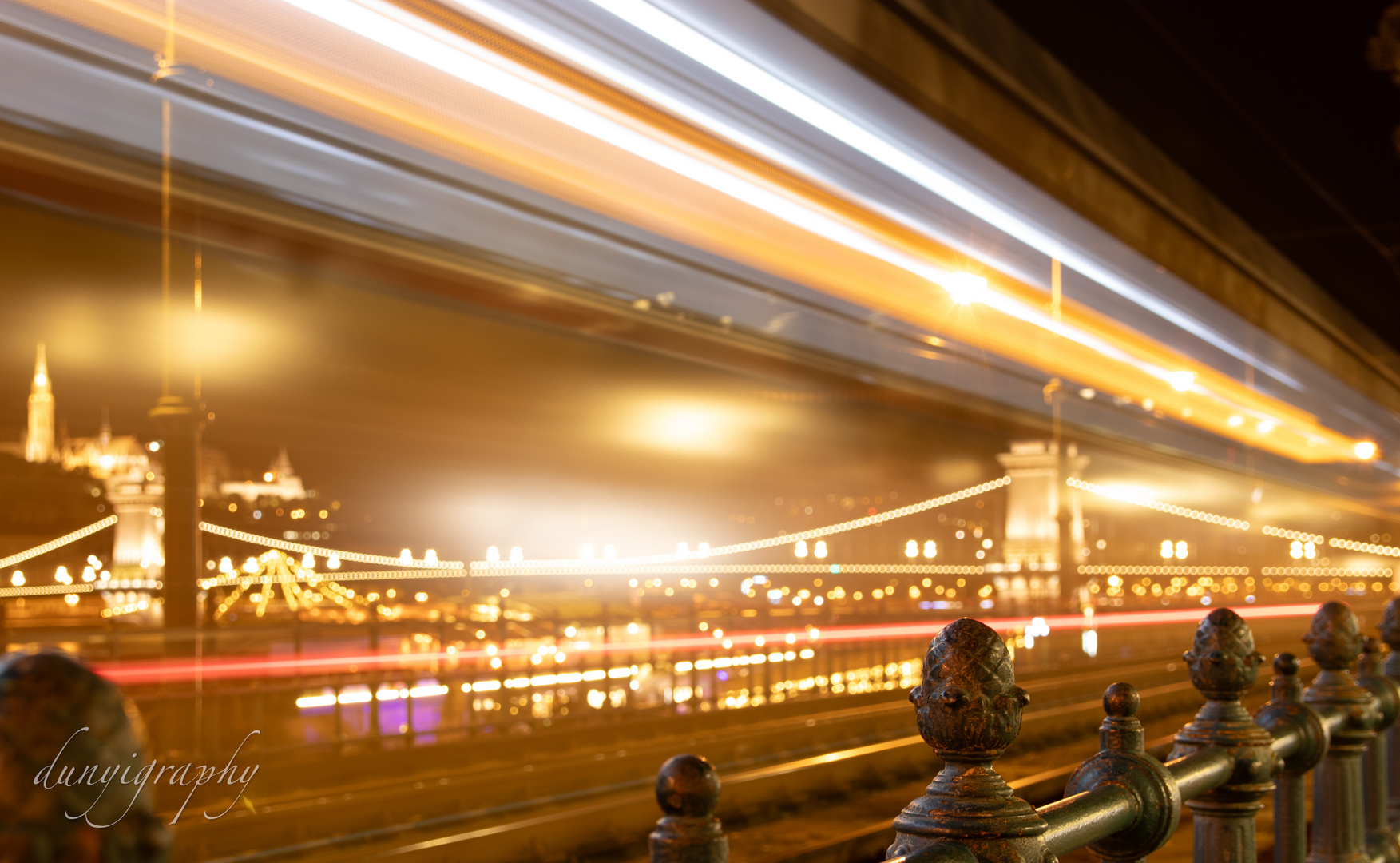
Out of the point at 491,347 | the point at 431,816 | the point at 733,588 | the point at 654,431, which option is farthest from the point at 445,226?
the point at 431,816

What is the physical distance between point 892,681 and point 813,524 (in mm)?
5762

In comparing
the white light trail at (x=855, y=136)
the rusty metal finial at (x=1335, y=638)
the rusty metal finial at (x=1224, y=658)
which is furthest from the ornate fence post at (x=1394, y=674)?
the white light trail at (x=855, y=136)

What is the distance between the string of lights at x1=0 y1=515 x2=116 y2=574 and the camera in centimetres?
286

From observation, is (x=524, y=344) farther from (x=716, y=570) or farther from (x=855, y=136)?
(x=855, y=136)

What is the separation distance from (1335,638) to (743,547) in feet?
9.11

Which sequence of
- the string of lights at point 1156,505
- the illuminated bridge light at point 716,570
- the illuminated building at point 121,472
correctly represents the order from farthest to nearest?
the string of lights at point 1156,505 → the illuminated bridge light at point 716,570 → the illuminated building at point 121,472

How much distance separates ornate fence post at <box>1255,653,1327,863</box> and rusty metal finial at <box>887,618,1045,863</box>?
1.76 m

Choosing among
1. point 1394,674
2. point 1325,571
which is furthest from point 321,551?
point 1325,571

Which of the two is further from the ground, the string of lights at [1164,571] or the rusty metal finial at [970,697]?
the rusty metal finial at [970,697]

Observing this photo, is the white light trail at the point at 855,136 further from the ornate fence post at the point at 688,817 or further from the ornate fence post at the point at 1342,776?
the ornate fence post at the point at 688,817

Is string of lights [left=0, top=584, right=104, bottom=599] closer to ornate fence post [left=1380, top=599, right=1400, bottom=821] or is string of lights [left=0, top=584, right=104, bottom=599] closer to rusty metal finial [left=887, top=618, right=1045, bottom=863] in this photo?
rusty metal finial [left=887, top=618, right=1045, bottom=863]

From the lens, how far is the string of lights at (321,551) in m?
3.38

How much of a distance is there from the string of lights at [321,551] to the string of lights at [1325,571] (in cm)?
1198

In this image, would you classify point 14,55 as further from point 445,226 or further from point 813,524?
point 813,524
